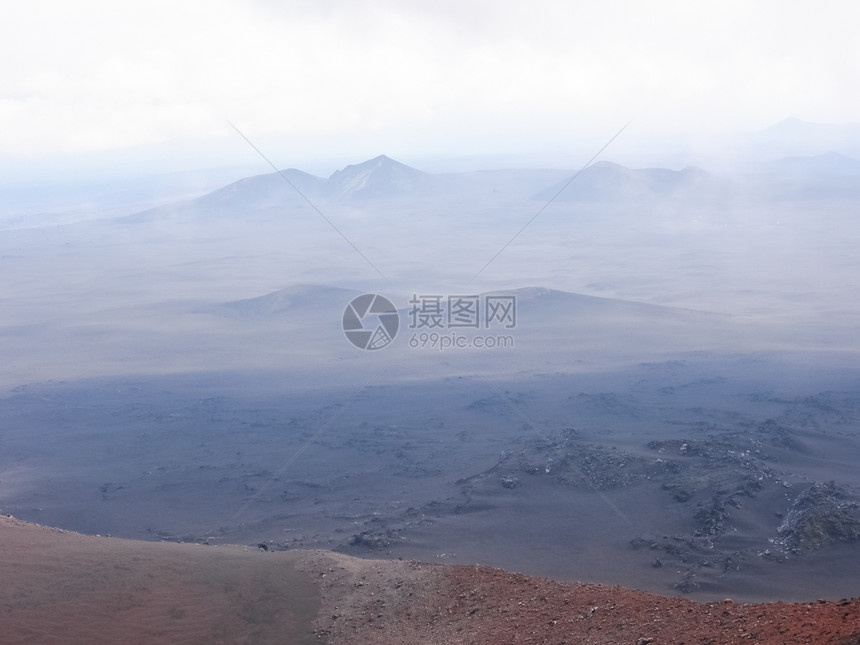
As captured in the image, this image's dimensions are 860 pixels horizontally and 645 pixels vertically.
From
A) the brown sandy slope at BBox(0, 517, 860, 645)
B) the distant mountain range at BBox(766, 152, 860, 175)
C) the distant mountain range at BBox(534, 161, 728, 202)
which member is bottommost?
the brown sandy slope at BBox(0, 517, 860, 645)

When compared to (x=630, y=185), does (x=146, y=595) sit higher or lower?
lower

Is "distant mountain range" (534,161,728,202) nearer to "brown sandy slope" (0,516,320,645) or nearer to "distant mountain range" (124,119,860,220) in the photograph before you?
"distant mountain range" (124,119,860,220)

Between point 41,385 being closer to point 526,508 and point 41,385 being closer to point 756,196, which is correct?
point 526,508

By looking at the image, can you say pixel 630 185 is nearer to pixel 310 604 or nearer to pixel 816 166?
pixel 816 166

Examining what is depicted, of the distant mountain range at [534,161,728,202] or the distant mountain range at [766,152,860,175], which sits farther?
the distant mountain range at [766,152,860,175]

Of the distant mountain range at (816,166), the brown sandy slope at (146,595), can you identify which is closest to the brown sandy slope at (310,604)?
the brown sandy slope at (146,595)

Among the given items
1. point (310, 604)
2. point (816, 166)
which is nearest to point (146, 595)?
point (310, 604)

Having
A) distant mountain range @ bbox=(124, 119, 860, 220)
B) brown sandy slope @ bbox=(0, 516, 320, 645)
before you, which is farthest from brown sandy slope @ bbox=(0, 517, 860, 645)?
distant mountain range @ bbox=(124, 119, 860, 220)

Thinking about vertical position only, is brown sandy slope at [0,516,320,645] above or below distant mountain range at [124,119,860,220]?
below

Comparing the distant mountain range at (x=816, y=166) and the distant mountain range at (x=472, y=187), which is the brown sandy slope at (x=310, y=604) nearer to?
the distant mountain range at (x=472, y=187)
